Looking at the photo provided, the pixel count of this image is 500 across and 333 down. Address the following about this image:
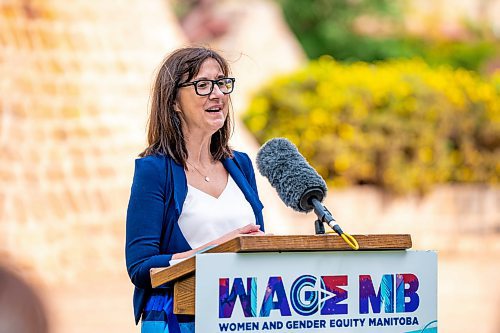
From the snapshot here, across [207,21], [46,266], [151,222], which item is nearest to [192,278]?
[151,222]

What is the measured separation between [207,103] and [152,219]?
409 mm

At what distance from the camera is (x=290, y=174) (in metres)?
3.09

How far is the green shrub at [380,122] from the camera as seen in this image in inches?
489

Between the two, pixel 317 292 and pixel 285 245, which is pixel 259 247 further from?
pixel 317 292

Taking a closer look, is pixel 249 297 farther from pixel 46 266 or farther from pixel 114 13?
pixel 114 13

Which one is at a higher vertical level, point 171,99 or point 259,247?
point 171,99

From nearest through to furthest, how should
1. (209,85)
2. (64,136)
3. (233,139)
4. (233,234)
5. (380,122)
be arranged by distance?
(233,234) < (209,85) < (64,136) < (233,139) < (380,122)

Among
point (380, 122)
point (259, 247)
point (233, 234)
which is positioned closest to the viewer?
point (259, 247)

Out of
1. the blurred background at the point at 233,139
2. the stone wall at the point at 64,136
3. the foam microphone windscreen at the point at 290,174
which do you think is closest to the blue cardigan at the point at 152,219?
the foam microphone windscreen at the point at 290,174

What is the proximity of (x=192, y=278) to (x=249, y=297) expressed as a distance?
16cm

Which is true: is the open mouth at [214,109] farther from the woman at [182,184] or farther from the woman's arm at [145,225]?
the woman's arm at [145,225]

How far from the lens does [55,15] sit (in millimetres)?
10148

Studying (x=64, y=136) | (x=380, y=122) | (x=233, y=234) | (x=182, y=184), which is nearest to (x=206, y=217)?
(x=182, y=184)

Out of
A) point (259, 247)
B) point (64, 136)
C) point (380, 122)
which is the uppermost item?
point (380, 122)
